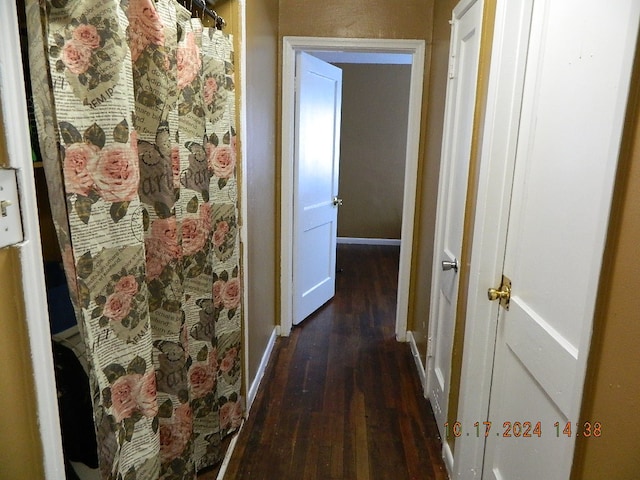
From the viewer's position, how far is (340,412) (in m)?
2.29

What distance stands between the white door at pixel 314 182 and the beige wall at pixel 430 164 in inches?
31.5

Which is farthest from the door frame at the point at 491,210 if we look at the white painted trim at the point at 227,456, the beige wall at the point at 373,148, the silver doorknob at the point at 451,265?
the beige wall at the point at 373,148

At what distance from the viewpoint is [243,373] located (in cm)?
214

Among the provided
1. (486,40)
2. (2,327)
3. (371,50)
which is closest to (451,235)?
(486,40)

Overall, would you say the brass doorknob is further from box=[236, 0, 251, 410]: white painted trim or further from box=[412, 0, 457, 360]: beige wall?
box=[236, 0, 251, 410]: white painted trim

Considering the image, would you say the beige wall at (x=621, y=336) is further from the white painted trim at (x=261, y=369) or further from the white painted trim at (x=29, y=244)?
the white painted trim at (x=261, y=369)

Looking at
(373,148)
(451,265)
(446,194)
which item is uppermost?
(373,148)

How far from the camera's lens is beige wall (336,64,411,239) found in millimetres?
5680

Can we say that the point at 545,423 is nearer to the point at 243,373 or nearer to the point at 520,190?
the point at 520,190

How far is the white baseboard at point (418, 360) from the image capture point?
2475mm

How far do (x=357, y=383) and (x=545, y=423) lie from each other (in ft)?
4.82

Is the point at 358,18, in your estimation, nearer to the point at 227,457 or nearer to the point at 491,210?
the point at 491,210

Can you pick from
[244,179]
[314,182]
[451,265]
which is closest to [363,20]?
[314,182]

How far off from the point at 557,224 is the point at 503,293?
39 centimetres
